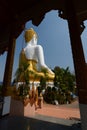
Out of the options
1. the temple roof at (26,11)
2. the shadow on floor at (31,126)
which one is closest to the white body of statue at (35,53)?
the temple roof at (26,11)

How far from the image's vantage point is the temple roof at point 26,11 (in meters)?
3.42

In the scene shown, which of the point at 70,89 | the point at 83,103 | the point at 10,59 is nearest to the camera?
the point at 83,103

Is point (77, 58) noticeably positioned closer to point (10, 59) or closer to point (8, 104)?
point (10, 59)

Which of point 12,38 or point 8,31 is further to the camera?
point 8,31

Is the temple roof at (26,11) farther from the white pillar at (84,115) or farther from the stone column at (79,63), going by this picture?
the white pillar at (84,115)

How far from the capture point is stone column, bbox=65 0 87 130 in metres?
2.34

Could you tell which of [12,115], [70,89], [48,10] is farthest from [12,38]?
[70,89]

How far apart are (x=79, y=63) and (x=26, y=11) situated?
2.30 meters

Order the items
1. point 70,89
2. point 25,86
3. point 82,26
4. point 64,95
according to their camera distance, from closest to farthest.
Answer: point 82,26, point 25,86, point 70,89, point 64,95

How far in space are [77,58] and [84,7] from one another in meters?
1.48

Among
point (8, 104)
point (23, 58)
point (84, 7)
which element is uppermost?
point (23, 58)

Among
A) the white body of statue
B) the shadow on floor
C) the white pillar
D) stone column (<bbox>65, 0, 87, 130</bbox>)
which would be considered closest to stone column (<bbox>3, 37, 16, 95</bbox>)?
the shadow on floor

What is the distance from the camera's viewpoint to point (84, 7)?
3.42 m

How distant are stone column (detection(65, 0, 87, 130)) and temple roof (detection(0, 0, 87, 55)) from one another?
22.4 inches
